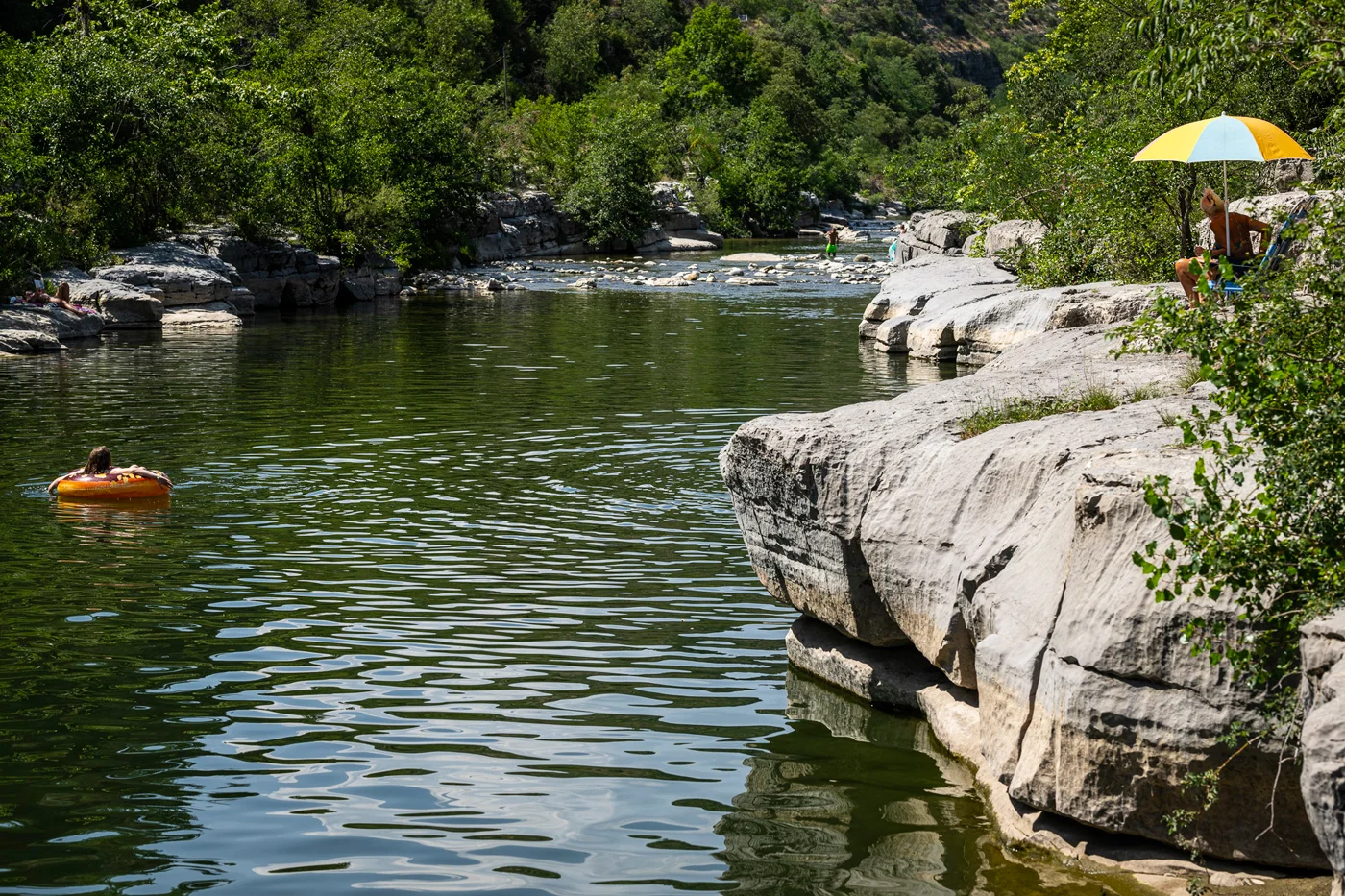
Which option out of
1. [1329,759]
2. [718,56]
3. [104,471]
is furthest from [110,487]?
[718,56]

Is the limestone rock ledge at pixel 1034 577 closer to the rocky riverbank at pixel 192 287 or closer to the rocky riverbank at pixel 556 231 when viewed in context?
the rocky riverbank at pixel 192 287

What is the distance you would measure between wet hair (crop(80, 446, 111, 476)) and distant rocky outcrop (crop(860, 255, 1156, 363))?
13.2 meters

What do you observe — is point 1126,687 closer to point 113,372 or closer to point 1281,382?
point 1281,382

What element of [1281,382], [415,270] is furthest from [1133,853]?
[415,270]

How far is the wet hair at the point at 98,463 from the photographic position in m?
15.9

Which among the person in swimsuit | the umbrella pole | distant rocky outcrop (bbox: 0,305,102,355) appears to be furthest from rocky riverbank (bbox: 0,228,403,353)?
the umbrella pole

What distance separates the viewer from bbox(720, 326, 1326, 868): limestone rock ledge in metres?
6.36

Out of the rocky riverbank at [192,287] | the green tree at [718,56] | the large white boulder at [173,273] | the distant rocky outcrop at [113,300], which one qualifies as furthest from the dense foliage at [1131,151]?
the green tree at [718,56]

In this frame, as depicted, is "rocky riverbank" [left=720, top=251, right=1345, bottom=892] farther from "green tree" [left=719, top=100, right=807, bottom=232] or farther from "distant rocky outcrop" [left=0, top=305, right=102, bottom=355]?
"green tree" [left=719, top=100, right=807, bottom=232]

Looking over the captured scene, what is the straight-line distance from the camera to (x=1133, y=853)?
6762 mm

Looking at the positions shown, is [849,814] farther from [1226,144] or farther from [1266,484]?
[1226,144]

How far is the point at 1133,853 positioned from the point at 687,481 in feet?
34.1

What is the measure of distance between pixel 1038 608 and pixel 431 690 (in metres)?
4.56

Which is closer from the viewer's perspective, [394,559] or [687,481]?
[394,559]
